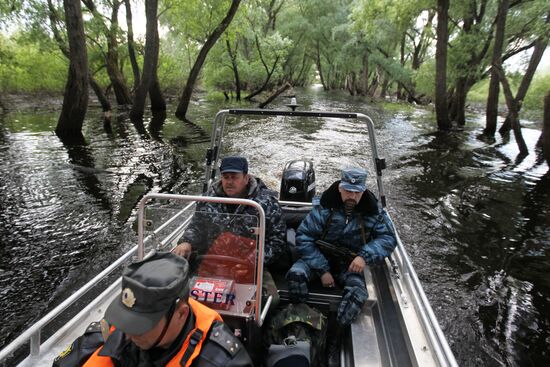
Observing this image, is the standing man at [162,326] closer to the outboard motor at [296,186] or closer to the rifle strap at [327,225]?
the rifle strap at [327,225]

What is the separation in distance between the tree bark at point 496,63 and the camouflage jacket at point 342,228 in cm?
1176

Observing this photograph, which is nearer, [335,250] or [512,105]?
[335,250]

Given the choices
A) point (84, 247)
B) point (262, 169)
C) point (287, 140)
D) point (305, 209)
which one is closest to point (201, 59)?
point (287, 140)

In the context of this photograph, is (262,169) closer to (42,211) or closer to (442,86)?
(42,211)

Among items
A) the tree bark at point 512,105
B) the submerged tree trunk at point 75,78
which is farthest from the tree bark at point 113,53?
the tree bark at point 512,105

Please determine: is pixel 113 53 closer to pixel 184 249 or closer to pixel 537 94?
pixel 184 249

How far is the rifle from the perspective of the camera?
3.49m

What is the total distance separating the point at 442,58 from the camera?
15.4 m

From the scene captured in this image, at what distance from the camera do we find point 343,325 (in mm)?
2939

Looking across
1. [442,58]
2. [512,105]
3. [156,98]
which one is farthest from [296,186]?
[156,98]

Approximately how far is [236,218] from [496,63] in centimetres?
1316

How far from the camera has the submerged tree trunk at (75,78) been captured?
11698 mm

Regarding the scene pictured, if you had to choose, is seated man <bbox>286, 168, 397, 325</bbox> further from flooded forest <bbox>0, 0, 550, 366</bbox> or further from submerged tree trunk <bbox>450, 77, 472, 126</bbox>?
submerged tree trunk <bbox>450, 77, 472, 126</bbox>

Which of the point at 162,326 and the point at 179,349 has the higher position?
the point at 162,326
